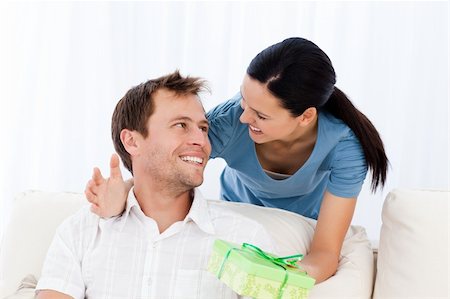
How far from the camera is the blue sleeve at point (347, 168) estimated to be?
6.37ft

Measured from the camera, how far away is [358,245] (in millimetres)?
2064

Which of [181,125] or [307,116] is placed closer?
[181,125]

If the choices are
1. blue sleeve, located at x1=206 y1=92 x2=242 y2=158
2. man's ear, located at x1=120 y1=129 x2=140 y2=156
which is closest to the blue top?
blue sleeve, located at x1=206 y1=92 x2=242 y2=158

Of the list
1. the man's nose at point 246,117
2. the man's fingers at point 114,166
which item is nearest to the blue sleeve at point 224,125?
the man's nose at point 246,117

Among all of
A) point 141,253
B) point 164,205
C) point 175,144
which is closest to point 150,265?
point 141,253

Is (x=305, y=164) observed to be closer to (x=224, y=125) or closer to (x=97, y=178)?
(x=224, y=125)

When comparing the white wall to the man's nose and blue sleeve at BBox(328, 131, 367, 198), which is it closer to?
blue sleeve at BBox(328, 131, 367, 198)

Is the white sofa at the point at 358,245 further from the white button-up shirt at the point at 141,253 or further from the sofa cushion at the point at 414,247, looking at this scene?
the white button-up shirt at the point at 141,253

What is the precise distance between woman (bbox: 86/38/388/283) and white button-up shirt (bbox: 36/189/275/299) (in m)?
0.09

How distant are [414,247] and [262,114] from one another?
0.52 metres

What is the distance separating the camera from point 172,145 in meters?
1.78

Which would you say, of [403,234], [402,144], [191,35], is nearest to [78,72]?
[191,35]

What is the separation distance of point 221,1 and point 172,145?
137cm

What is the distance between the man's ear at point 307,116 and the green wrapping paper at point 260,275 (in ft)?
1.58
